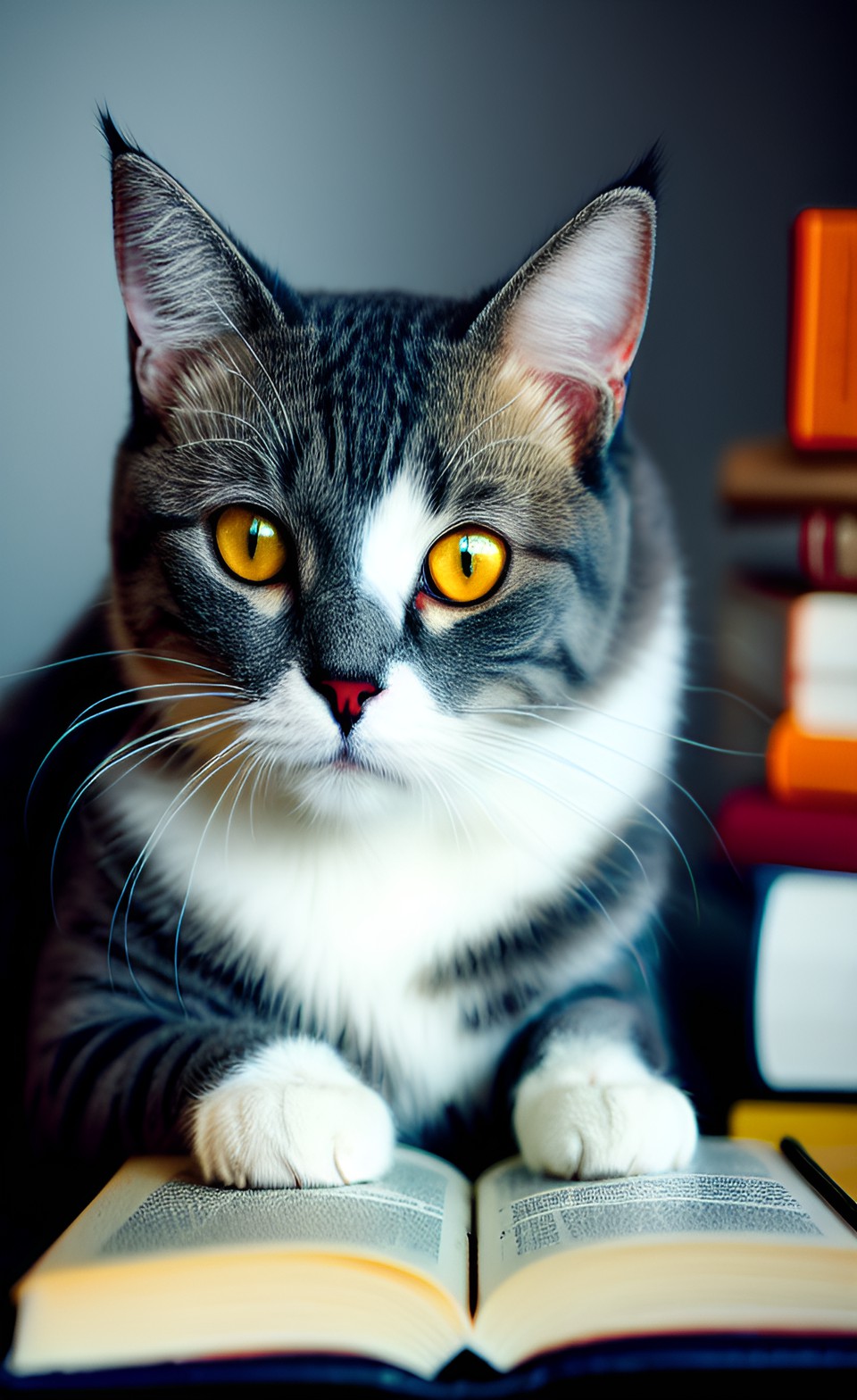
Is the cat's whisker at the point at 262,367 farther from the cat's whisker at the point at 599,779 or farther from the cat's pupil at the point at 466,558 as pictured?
the cat's whisker at the point at 599,779

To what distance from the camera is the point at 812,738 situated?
3.08 feet

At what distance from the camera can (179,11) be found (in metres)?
1.03

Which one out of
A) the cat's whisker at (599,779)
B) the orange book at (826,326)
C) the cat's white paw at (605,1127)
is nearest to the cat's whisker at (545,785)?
the cat's whisker at (599,779)

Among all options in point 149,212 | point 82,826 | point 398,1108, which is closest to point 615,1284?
point 398,1108

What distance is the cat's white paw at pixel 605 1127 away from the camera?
72 cm

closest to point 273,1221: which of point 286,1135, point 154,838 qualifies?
point 286,1135

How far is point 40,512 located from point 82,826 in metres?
0.33

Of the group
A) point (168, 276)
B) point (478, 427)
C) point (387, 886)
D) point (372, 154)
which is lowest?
point (387, 886)

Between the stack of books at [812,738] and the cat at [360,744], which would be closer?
the cat at [360,744]

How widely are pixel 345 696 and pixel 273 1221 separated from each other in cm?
32

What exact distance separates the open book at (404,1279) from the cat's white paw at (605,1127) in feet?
0.16

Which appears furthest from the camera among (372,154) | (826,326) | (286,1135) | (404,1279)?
(372,154)

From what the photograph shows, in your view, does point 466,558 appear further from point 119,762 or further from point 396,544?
point 119,762

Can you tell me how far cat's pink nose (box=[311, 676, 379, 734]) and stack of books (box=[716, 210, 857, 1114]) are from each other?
0.40 metres
